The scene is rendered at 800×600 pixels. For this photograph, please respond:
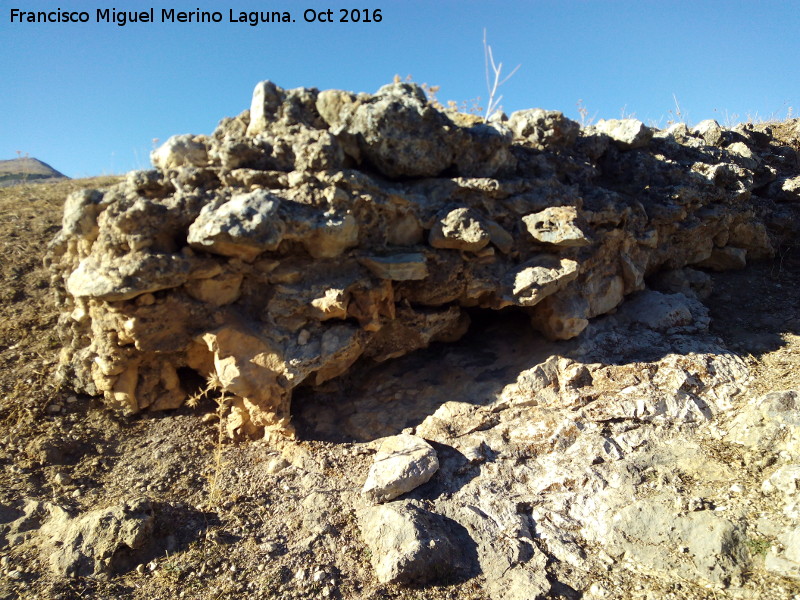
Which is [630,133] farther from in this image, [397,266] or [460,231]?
[397,266]

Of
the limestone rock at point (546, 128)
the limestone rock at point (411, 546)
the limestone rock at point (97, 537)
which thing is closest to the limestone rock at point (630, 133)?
the limestone rock at point (546, 128)

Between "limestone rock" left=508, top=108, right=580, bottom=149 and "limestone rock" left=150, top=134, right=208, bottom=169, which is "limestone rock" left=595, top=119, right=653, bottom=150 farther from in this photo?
"limestone rock" left=150, top=134, right=208, bottom=169

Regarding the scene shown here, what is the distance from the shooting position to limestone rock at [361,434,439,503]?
11.8 ft

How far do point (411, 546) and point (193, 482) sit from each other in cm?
168

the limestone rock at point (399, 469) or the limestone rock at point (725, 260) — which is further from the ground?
the limestone rock at point (725, 260)

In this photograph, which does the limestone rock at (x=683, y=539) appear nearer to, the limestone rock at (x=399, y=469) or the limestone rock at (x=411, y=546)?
the limestone rock at (x=411, y=546)

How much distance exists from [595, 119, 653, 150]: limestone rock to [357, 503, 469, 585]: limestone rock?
450cm

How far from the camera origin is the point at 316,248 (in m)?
4.06

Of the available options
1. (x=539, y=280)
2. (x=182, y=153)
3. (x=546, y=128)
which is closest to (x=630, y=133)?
(x=546, y=128)

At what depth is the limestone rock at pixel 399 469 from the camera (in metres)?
3.59

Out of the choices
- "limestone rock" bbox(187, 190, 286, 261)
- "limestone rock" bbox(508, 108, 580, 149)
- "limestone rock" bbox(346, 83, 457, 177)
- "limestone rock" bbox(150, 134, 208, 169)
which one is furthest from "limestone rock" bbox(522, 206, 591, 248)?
"limestone rock" bbox(150, 134, 208, 169)

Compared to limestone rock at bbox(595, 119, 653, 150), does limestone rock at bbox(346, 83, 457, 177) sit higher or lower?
A: lower

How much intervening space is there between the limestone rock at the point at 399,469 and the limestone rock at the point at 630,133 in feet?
13.3

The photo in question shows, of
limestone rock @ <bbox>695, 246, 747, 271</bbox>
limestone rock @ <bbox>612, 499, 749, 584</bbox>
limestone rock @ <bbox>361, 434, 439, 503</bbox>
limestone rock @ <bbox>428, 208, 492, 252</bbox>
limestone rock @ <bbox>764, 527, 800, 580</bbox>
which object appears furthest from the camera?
limestone rock @ <bbox>695, 246, 747, 271</bbox>
